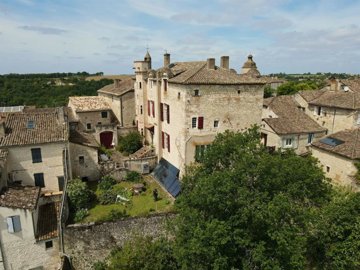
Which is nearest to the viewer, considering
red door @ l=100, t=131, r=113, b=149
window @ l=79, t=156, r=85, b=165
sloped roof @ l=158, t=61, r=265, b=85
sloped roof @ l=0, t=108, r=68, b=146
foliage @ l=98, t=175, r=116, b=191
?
sloped roof @ l=0, t=108, r=68, b=146

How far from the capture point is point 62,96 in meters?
90.6

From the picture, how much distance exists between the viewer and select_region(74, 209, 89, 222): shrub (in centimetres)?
2430

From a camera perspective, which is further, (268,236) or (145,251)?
(145,251)

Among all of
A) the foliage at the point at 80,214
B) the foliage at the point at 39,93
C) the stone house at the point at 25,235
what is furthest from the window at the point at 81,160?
the foliage at the point at 39,93

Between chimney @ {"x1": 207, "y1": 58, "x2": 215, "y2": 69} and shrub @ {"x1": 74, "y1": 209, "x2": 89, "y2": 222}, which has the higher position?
chimney @ {"x1": 207, "y1": 58, "x2": 215, "y2": 69}

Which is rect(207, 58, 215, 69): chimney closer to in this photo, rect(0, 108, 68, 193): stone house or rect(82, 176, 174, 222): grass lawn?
rect(82, 176, 174, 222): grass lawn

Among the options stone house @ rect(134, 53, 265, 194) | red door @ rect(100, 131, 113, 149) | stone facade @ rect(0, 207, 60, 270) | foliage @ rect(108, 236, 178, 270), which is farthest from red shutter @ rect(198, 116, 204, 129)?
red door @ rect(100, 131, 113, 149)

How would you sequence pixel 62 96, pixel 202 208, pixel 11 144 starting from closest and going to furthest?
pixel 202 208
pixel 11 144
pixel 62 96

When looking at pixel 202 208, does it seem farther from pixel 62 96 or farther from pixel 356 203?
pixel 62 96

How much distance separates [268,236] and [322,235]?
5.84 metres

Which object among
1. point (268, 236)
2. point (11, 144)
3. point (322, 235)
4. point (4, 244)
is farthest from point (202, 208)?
point (11, 144)

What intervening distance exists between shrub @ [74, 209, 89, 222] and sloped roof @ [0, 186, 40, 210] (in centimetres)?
358

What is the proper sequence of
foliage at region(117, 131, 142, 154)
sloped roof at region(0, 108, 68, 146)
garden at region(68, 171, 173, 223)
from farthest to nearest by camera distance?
foliage at region(117, 131, 142, 154) < sloped roof at region(0, 108, 68, 146) < garden at region(68, 171, 173, 223)

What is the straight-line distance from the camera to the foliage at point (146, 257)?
19.3 m
